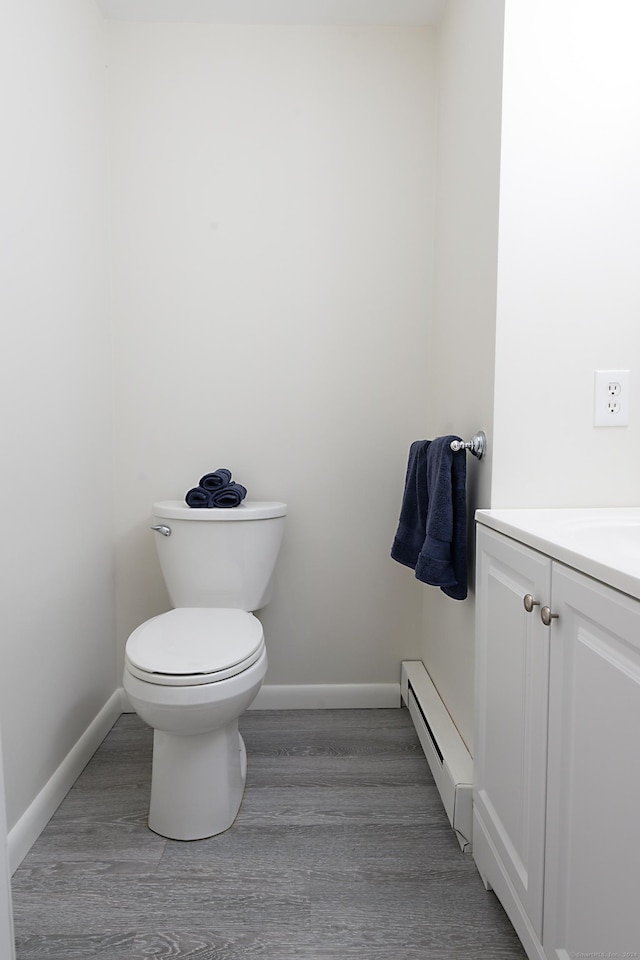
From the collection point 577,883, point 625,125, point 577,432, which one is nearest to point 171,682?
point 577,883

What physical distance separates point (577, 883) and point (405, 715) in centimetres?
A: 130

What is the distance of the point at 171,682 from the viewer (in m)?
1.40

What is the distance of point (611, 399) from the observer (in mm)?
1390

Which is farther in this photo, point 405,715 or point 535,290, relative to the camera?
point 405,715

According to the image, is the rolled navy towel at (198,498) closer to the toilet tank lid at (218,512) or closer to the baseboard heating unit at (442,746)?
the toilet tank lid at (218,512)

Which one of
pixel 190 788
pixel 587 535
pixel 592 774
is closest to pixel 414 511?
pixel 587 535

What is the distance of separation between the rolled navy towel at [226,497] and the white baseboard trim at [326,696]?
721 mm

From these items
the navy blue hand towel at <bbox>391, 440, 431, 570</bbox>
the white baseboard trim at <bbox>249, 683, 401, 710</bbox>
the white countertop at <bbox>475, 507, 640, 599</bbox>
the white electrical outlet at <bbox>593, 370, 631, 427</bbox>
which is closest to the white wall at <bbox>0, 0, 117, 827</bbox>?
the white baseboard trim at <bbox>249, 683, 401, 710</bbox>

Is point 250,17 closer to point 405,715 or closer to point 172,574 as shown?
point 172,574

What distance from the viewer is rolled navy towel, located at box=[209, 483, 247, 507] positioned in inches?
76.7

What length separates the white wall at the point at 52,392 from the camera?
1.41 meters

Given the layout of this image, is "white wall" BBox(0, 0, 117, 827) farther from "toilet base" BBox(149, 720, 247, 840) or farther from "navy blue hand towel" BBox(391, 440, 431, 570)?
"navy blue hand towel" BBox(391, 440, 431, 570)

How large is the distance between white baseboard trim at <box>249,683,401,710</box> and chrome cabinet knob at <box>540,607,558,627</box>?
135 centimetres

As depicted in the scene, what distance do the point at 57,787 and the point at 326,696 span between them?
93cm
